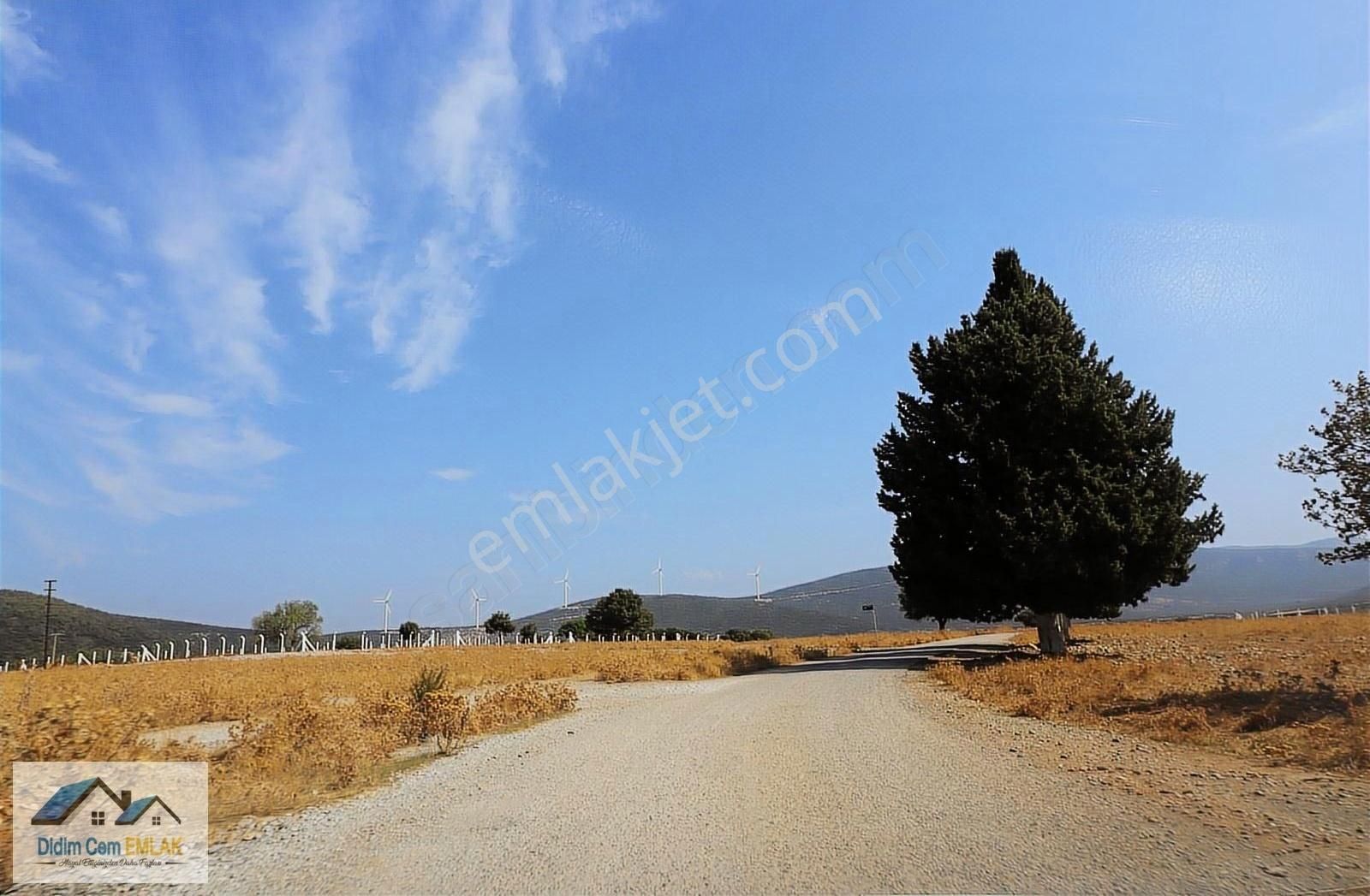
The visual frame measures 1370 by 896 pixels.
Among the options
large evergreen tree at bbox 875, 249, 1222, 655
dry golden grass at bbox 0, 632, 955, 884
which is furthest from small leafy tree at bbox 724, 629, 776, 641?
dry golden grass at bbox 0, 632, 955, 884

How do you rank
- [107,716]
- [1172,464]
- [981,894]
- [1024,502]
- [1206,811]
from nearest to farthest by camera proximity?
[981,894], [1206,811], [107,716], [1024,502], [1172,464]

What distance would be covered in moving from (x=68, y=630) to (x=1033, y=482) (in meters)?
95.6

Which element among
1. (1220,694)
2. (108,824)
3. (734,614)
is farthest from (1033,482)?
(734,614)

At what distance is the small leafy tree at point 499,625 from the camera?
368 feet

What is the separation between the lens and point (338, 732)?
11438 mm

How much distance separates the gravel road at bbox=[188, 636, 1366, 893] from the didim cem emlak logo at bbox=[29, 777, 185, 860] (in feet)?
2.48

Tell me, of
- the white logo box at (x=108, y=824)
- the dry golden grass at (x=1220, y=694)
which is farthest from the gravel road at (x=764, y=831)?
the dry golden grass at (x=1220, y=694)

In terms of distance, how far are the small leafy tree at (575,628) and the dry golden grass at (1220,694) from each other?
78.9m

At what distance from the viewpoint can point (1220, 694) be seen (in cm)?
1400

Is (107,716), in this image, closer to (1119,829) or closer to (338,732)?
(338,732)

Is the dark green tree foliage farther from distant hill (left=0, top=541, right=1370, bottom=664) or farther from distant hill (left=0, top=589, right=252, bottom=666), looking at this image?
distant hill (left=0, top=589, right=252, bottom=666)

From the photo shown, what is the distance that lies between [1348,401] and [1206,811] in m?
8.73

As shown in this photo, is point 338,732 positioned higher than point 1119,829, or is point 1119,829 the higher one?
point 338,732

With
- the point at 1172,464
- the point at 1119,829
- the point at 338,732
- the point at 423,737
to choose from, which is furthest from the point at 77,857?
the point at 1172,464
